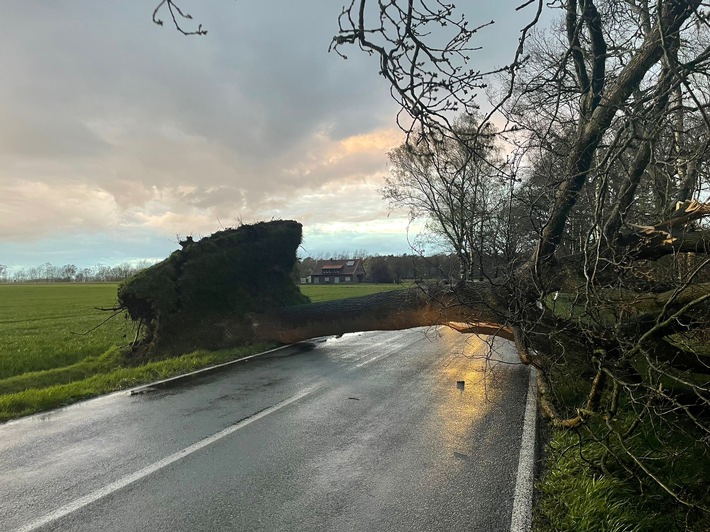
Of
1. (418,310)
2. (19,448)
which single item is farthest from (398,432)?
(418,310)

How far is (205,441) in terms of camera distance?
508 cm

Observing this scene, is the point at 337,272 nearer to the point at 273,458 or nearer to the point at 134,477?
the point at 273,458

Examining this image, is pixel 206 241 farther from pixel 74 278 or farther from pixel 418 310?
pixel 74 278

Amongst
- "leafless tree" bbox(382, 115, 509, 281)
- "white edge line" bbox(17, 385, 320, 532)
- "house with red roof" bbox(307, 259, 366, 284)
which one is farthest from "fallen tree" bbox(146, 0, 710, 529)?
"house with red roof" bbox(307, 259, 366, 284)

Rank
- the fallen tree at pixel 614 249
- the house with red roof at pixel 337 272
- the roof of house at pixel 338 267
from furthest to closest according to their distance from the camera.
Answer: the roof of house at pixel 338 267 < the house with red roof at pixel 337 272 < the fallen tree at pixel 614 249

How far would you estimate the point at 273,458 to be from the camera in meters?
4.59

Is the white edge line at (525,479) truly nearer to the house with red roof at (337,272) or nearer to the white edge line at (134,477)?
the white edge line at (134,477)

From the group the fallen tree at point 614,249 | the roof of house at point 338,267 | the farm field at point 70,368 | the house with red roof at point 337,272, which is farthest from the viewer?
the roof of house at point 338,267

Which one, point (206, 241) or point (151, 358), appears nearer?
point (151, 358)

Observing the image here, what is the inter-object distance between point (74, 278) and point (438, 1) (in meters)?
145

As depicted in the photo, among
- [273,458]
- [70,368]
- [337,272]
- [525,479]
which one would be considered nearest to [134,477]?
[273,458]

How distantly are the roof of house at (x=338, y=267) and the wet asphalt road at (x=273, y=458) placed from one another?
3443 inches

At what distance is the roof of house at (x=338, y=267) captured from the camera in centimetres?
9589

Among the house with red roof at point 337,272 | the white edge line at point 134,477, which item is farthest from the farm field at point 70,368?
the house with red roof at point 337,272
